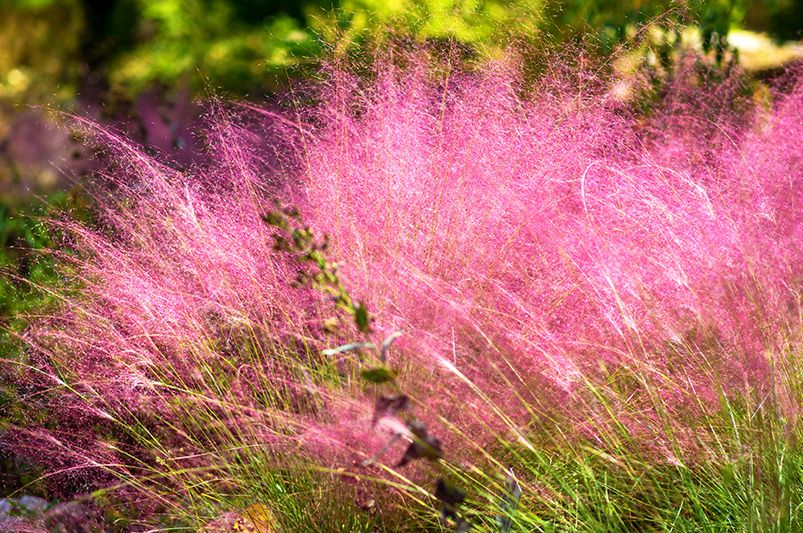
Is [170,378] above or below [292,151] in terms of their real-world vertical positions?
below

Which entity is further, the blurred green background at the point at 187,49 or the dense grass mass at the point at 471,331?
the blurred green background at the point at 187,49

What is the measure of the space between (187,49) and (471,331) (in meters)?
7.99

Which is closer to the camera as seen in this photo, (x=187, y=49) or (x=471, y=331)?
(x=471, y=331)

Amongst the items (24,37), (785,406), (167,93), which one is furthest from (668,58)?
(24,37)

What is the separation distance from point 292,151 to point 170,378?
3.10ft

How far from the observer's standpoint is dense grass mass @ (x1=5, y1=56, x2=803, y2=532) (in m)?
2.05

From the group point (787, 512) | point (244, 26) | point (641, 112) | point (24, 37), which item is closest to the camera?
point (787, 512)

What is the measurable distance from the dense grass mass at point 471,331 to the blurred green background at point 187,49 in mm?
356

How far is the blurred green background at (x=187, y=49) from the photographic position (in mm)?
3273

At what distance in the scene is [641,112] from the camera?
3.66 meters

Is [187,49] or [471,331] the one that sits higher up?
[471,331]

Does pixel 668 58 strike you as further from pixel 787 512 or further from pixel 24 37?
pixel 24 37

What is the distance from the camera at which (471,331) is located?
2252 millimetres

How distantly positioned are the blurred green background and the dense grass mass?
0.36m
